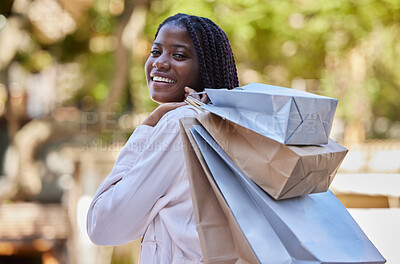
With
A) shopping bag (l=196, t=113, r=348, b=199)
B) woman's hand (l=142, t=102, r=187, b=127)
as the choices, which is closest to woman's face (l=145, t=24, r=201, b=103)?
woman's hand (l=142, t=102, r=187, b=127)

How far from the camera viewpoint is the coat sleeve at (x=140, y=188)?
1.11m

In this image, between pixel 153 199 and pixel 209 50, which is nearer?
pixel 153 199

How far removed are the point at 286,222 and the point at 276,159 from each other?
0.45ft

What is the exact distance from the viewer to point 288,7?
5805 mm

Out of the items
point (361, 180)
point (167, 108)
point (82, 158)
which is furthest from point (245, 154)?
point (82, 158)

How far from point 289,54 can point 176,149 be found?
6302mm

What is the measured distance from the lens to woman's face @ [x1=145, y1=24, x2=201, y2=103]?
1347 mm

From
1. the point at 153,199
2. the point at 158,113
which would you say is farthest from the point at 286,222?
the point at 158,113

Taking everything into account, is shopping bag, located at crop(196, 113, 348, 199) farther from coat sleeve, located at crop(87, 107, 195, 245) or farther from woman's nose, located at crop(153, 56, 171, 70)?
woman's nose, located at crop(153, 56, 171, 70)

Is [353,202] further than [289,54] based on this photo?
No

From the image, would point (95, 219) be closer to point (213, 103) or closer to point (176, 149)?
point (176, 149)

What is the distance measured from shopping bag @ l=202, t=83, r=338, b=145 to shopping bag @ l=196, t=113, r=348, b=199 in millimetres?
18

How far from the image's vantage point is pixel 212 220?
0.99 m

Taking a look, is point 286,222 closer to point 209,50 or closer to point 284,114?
point 284,114
